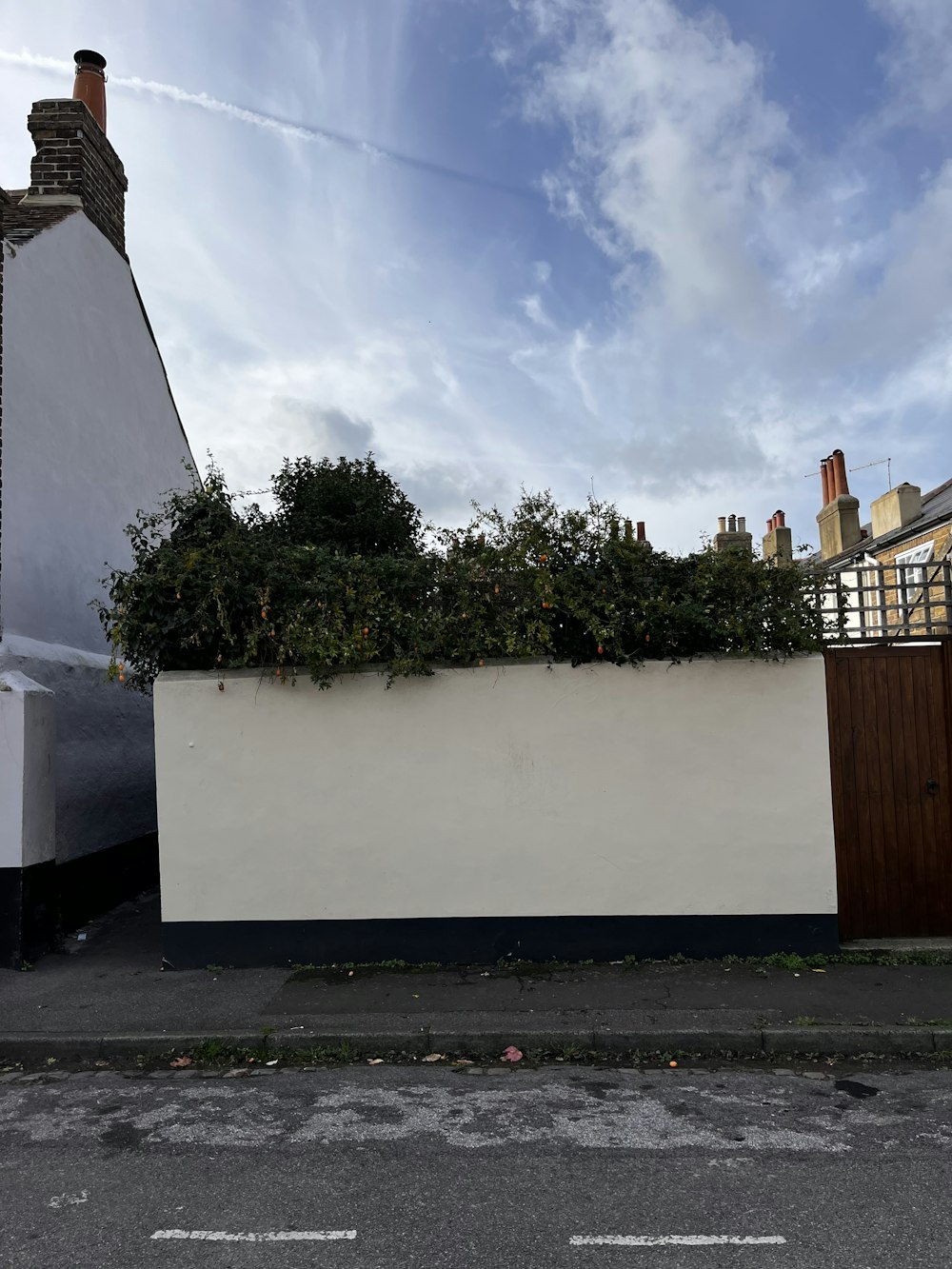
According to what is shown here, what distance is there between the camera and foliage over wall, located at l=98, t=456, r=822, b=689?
6.87m

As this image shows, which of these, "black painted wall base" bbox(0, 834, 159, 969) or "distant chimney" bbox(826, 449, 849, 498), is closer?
"black painted wall base" bbox(0, 834, 159, 969)

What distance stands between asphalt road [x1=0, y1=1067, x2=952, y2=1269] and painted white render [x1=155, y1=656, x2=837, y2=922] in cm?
185

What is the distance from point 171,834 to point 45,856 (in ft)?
4.73

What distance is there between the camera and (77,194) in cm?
1012

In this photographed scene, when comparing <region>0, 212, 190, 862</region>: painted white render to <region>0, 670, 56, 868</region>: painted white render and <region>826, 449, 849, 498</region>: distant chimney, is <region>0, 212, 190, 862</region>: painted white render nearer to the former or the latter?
<region>0, 670, 56, 868</region>: painted white render

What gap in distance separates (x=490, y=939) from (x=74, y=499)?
20.7 ft

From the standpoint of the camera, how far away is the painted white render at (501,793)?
22.8 ft

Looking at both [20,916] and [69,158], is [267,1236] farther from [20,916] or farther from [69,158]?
[69,158]

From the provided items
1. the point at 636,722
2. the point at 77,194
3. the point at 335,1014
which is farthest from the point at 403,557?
the point at 77,194

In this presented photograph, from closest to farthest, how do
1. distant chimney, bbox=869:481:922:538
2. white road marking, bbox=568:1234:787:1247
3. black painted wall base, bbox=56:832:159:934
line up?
white road marking, bbox=568:1234:787:1247 → black painted wall base, bbox=56:832:159:934 → distant chimney, bbox=869:481:922:538

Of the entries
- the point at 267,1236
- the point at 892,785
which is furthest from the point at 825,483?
the point at 267,1236

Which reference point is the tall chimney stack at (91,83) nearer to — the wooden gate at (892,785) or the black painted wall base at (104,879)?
the black painted wall base at (104,879)

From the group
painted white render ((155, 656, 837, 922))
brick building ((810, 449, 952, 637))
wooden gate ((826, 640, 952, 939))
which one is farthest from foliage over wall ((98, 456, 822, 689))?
brick building ((810, 449, 952, 637))

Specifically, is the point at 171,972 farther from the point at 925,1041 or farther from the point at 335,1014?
the point at 925,1041
